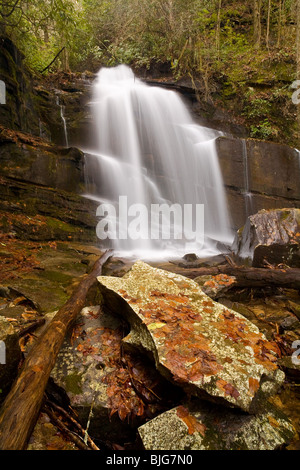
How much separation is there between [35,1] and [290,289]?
9788 mm

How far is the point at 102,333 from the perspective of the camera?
249 centimetres

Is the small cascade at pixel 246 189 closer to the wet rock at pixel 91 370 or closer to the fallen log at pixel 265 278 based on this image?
the fallen log at pixel 265 278

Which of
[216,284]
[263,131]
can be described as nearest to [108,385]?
[216,284]

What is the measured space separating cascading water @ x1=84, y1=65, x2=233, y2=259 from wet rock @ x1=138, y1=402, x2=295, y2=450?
7456 millimetres

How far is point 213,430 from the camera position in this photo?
1549mm

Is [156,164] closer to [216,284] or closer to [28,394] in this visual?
[216,284]

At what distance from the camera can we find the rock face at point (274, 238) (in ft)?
16.6

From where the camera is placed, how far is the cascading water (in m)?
10.0

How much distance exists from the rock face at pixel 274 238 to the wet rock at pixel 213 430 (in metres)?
3.97

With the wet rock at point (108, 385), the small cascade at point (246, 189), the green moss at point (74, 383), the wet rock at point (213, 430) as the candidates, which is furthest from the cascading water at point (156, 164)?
the wet rock at point (213, 430)

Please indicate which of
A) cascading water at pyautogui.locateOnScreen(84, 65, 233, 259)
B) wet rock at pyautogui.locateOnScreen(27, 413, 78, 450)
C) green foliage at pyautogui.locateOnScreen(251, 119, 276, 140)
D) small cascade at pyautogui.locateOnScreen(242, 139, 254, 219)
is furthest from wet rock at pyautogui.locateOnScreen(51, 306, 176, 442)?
green foliage at pyautogui.locateOnScreen(251, 119, 276, 140)

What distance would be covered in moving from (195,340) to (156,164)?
1120cm

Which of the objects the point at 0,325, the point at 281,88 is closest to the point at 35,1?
the point at 0,325

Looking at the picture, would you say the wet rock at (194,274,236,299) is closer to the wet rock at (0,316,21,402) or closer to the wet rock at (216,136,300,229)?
the wet rock at (0,316,21,402)
